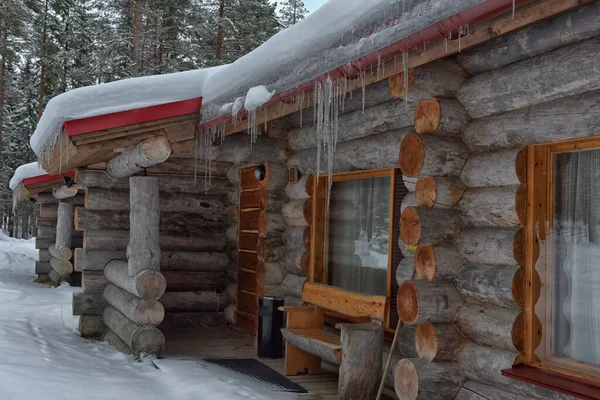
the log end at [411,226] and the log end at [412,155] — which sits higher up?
the log end at [412,155]

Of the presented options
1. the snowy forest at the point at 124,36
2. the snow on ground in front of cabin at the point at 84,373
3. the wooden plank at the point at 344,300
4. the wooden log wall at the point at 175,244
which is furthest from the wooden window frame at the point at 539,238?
the snowy forest at the point at 124,36

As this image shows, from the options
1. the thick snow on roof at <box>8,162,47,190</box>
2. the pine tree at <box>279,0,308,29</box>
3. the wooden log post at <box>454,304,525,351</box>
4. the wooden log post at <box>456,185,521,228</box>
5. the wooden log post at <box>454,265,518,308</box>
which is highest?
the pine tree at <box>279,0,308,29</box>

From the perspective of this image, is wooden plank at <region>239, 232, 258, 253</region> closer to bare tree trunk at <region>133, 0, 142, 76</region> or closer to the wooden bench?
the wooden bench

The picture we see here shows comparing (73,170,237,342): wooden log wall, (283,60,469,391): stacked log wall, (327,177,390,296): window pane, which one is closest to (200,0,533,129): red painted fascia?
(283,60,469,391): stacked log wall

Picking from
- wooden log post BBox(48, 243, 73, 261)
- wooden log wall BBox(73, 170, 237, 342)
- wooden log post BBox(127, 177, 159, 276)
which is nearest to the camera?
wooden log post BBox(127, 177, 159, 276)

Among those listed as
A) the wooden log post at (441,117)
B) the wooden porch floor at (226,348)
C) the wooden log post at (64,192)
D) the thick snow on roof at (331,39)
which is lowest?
the wooden porch floor at (226,348)

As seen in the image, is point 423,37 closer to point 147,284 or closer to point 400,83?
point 400,83

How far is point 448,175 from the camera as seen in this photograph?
4.62 metres

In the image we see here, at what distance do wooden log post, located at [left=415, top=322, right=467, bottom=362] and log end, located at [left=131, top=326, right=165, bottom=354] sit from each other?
355 centimetres

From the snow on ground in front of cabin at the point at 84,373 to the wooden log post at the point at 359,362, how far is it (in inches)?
26.6

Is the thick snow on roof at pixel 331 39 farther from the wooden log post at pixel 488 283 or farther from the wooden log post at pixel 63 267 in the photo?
the wooden log post at pixel 63 267

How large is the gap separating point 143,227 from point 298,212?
186cm

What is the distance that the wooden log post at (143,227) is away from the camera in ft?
23.4

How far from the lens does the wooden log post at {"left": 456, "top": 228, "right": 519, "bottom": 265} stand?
418 centimetres
